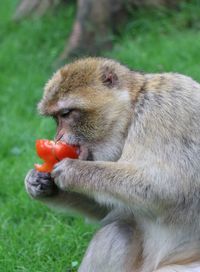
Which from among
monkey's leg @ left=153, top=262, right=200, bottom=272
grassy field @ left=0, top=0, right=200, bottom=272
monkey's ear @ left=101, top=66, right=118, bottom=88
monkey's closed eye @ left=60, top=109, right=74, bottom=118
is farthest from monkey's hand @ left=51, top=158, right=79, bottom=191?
grassy field @ left=0, top=0, right=200, bottom=272

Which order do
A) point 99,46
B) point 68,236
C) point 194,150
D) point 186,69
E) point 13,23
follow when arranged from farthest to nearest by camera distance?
point 13,23 < point 99,46 < point 186,69 < point 68,236 < point 194,150

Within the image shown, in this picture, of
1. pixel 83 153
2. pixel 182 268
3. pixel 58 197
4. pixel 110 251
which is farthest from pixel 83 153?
pixel 182 268

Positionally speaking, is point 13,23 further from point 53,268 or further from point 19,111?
point 53,268

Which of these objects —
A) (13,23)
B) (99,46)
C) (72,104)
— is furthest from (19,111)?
(72,104)

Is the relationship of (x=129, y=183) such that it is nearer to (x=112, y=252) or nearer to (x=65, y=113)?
(x=112, y=252)

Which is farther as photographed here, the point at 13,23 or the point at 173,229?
the point at 13,23

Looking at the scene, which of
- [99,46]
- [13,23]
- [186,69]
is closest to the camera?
[186,69]

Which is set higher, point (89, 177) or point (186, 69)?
point (186, 69)

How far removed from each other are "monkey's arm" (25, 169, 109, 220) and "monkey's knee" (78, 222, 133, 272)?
35cm

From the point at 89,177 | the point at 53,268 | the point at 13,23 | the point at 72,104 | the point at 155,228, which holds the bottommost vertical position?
the point at 53,268

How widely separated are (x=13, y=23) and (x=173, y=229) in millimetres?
7343

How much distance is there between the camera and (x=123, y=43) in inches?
373

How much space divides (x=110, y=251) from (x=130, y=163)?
1.83 ft

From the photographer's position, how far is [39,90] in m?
9.06
